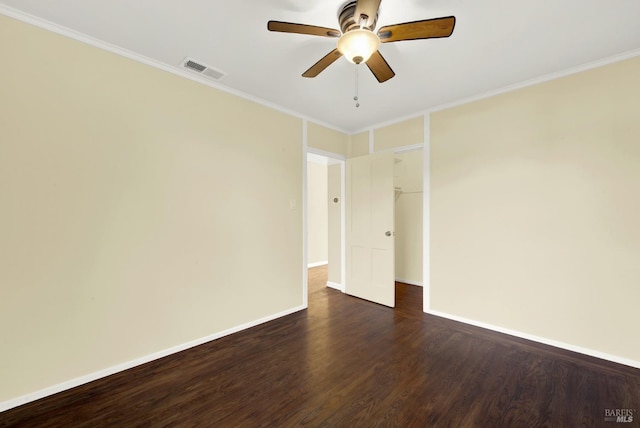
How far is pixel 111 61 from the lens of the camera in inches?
84.2

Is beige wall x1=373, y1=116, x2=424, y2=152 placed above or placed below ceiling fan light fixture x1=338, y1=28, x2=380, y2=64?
above

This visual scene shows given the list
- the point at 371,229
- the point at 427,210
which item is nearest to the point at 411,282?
the point at 371,229

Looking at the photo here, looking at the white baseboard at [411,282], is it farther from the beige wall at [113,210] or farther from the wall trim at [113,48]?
the wall trim at [113,48]

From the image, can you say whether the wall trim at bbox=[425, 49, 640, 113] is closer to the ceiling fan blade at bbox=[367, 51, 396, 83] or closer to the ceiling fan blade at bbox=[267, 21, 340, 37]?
the ceiling fan blade at bbox=[367, 51, 396, 83]

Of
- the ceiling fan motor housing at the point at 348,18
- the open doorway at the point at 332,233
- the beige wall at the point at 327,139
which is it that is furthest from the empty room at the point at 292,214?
the open doorway at the point at 332,233

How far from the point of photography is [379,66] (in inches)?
75.7

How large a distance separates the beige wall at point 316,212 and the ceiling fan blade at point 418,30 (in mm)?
4569

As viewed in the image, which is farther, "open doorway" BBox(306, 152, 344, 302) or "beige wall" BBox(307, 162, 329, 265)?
"beige wall" BBox(307, 162, 329, 265)

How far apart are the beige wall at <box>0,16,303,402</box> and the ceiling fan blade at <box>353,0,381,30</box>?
70.8 inches

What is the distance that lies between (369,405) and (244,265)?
5.90 ft

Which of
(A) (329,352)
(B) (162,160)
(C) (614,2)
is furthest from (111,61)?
(C) (614,2)

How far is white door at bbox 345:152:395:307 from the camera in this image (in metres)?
3.60

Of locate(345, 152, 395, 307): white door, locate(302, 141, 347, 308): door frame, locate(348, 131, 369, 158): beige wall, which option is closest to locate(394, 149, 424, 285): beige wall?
locate(348, 131, 369, 158): beige wall

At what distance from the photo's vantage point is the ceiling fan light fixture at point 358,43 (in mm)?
1495
